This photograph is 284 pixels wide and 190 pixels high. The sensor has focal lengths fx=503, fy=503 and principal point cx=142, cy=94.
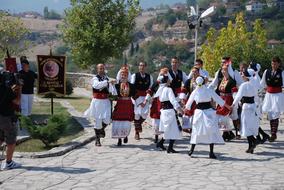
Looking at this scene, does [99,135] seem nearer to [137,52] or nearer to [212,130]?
[212,130]

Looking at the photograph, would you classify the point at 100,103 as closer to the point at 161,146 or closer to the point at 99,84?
the point at 99,84

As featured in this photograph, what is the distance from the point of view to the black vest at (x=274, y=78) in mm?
12789

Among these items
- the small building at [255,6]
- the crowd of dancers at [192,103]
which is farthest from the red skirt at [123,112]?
the small building at [255,6]

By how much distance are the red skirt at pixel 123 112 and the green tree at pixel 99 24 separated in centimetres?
1399

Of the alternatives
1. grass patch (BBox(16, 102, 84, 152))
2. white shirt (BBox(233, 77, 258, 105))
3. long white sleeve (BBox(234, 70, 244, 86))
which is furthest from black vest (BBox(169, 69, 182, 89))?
grass patch (BBox(16, 102, 84, 152))

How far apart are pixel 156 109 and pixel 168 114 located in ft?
3.75

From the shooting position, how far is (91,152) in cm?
1105

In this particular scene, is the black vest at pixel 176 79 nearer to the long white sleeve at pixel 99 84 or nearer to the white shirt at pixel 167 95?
the white shirt at pixel 167 95

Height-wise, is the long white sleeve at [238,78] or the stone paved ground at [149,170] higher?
the long white sleeve at [238,78]

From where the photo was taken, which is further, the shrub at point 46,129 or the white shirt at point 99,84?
the white shirt at point 99,84

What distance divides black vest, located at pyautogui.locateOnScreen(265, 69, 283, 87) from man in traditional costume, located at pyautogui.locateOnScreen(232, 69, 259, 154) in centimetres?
203

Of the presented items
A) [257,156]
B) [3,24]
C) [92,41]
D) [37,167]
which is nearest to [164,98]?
[257,156]

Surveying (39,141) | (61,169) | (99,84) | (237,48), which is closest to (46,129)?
(39,141)

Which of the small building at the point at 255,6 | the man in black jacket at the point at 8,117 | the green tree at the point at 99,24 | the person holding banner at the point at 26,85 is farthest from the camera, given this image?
the small building at the point at 255,6
